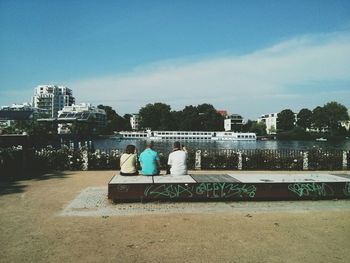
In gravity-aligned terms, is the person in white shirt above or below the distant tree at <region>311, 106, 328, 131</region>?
below

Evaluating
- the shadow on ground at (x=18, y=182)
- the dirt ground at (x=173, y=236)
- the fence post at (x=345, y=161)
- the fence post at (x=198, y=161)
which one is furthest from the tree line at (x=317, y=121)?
the dirt ground at (x=173, y=236)

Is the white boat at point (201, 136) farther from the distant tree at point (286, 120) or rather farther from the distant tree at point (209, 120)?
the distant tree at point (286, 120)

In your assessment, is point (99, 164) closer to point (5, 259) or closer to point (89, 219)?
point (89, 219)

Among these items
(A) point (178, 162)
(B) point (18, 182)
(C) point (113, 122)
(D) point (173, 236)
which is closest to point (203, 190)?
(A) point (178, 162)

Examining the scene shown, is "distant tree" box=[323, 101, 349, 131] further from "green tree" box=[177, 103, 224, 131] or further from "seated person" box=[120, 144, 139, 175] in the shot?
"seated person" box=[120, 144, 139, 175]

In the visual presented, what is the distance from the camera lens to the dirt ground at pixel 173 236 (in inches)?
208

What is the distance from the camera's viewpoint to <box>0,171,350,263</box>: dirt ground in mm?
5293

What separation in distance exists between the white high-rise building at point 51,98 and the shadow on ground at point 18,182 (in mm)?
160501

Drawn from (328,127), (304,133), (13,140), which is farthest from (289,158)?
(328,127)

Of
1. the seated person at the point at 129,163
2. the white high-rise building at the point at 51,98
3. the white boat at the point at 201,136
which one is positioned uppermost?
the white high-rise building at the point at 51,98

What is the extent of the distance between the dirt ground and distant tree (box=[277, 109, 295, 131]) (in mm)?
147068

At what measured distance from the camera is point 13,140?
55.8 ft

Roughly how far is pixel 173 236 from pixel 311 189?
494 cm

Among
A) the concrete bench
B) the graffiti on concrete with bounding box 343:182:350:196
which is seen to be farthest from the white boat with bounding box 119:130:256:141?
the concrete bench
